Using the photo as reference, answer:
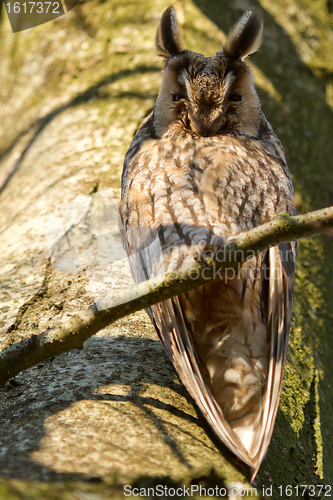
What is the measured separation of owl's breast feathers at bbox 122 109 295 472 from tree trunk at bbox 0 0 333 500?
5.9 inches

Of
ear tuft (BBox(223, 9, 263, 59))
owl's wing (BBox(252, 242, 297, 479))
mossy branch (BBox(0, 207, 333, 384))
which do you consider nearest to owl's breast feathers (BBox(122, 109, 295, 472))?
owl's wing (BBox(252, 242, 297, 479))

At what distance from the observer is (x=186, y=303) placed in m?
1.68

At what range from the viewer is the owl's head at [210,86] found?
201cm

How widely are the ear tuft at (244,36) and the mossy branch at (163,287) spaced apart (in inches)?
56.1

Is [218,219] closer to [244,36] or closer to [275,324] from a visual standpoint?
[275,324]

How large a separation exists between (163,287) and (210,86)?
1.17 meters

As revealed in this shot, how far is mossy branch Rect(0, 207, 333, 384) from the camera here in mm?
1230

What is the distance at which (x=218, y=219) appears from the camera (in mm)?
1758

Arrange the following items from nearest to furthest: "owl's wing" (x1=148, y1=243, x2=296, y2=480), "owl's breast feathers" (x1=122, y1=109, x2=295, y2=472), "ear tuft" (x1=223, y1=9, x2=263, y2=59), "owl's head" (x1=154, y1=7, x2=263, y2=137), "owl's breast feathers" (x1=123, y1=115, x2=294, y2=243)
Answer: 1. "owl's wing" (x1=148, y1=243, x2=296, y2=480)
2. "owl's breast feathers" (x1=122, y1=109, x2=295, y2=472)
3. "owl's breast feathers" (x1=123, y1=115, x2=294, y2=243)
4. "owl's head" (x1=154, y1=7, x2=263, y2=137)
5. "ear tuft" (x1=223, y1=9, x2=263, y2=59)

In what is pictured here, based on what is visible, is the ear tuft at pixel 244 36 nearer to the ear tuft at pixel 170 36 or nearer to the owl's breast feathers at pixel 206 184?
the ear tuft at pixel 170 36

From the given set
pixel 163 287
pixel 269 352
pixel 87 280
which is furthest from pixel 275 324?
pixel 87 280

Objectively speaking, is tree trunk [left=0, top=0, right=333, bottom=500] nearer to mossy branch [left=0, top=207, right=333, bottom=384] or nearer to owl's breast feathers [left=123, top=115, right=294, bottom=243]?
mossy branch [left=0, top=207, right=333, bottom=384]

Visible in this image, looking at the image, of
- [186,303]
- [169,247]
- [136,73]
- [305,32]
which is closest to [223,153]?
[169,247]

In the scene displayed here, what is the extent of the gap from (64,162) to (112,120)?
577 millimetres
